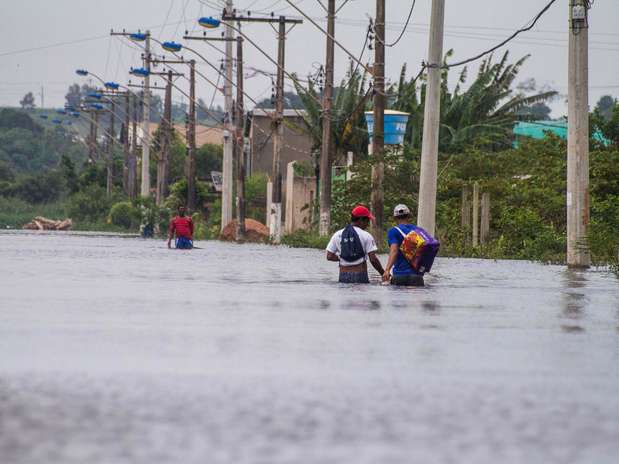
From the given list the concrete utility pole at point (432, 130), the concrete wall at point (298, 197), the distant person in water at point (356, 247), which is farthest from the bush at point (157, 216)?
the distant person in water at point (356, 247)

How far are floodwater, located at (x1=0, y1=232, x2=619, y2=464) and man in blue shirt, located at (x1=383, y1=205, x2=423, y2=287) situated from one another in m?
0.85

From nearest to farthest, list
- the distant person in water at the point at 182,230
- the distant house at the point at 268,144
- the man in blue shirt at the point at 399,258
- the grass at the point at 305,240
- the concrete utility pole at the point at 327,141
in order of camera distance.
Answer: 1. the man in blue shirt at the point at 399,258
2. the distant person in water at the point at 182,230
3. the grass at the point at 305,240
4. the concrete utility pole at the point at 327,141
5. the distant house at the point at 268,144

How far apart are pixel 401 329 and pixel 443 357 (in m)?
2.72

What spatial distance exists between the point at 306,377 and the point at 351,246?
453 inches

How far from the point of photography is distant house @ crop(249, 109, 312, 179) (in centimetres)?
9125

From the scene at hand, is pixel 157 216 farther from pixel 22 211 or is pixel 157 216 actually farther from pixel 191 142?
pixel 22 211

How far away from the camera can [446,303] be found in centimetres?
1941

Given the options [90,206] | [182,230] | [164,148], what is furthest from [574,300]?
[90,206]

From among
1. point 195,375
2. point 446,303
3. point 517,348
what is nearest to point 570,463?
point 195,375

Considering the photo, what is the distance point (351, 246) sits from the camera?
21.9m

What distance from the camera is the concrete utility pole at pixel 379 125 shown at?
145 feet

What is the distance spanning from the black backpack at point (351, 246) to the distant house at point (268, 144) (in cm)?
6562

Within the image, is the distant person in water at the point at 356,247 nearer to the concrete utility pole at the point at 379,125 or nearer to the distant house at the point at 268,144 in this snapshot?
the concrete utility pole at the point at 379,125

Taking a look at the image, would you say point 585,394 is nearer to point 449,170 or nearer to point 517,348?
point 517,348
